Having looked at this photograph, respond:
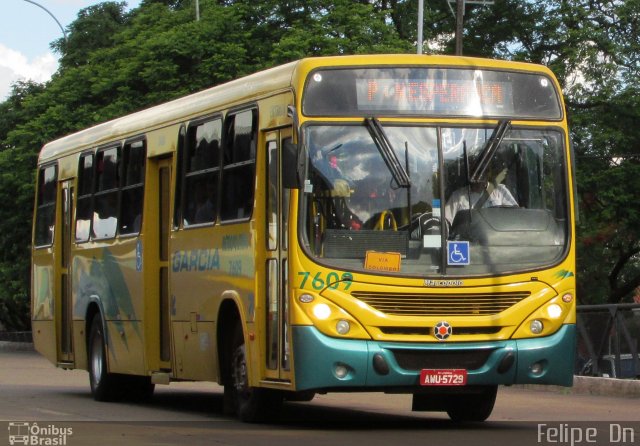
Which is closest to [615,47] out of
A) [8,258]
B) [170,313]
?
[8,258]

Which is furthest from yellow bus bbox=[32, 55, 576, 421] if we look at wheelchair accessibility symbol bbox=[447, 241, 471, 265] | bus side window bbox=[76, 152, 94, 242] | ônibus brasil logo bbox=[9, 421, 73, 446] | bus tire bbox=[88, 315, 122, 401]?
bus side window bbox=[76, 152, 94, 242]

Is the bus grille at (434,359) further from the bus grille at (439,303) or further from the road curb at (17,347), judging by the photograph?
the road curb at (17,347)

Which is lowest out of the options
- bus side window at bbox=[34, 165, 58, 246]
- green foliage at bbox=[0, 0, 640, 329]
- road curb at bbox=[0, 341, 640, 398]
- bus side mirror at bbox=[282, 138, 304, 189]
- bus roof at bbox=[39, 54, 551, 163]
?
road curb at bbox=[0, 341, 640, 398]

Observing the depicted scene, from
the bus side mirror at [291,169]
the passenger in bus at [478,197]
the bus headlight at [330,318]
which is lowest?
the bus headlight at [330,318]

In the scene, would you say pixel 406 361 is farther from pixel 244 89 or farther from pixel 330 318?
pixel 244 89

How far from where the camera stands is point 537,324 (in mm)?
12953

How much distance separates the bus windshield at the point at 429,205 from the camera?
12.7 meters

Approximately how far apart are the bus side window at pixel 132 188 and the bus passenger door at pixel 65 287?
8.30ft

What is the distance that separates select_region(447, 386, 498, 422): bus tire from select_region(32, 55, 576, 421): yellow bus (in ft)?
0.06

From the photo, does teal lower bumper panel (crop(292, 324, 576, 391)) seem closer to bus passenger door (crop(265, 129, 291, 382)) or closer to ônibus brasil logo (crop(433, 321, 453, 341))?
ônibus brasil logo (crop(433, 321, 453, 341))

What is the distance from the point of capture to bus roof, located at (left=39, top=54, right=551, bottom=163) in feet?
43.1

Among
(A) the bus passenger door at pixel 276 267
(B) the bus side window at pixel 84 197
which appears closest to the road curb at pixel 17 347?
(B) the bus side window at pixel 84 197

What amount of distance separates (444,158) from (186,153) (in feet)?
11.9

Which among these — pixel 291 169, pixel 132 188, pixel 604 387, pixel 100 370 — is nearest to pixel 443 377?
pixel 291 169
